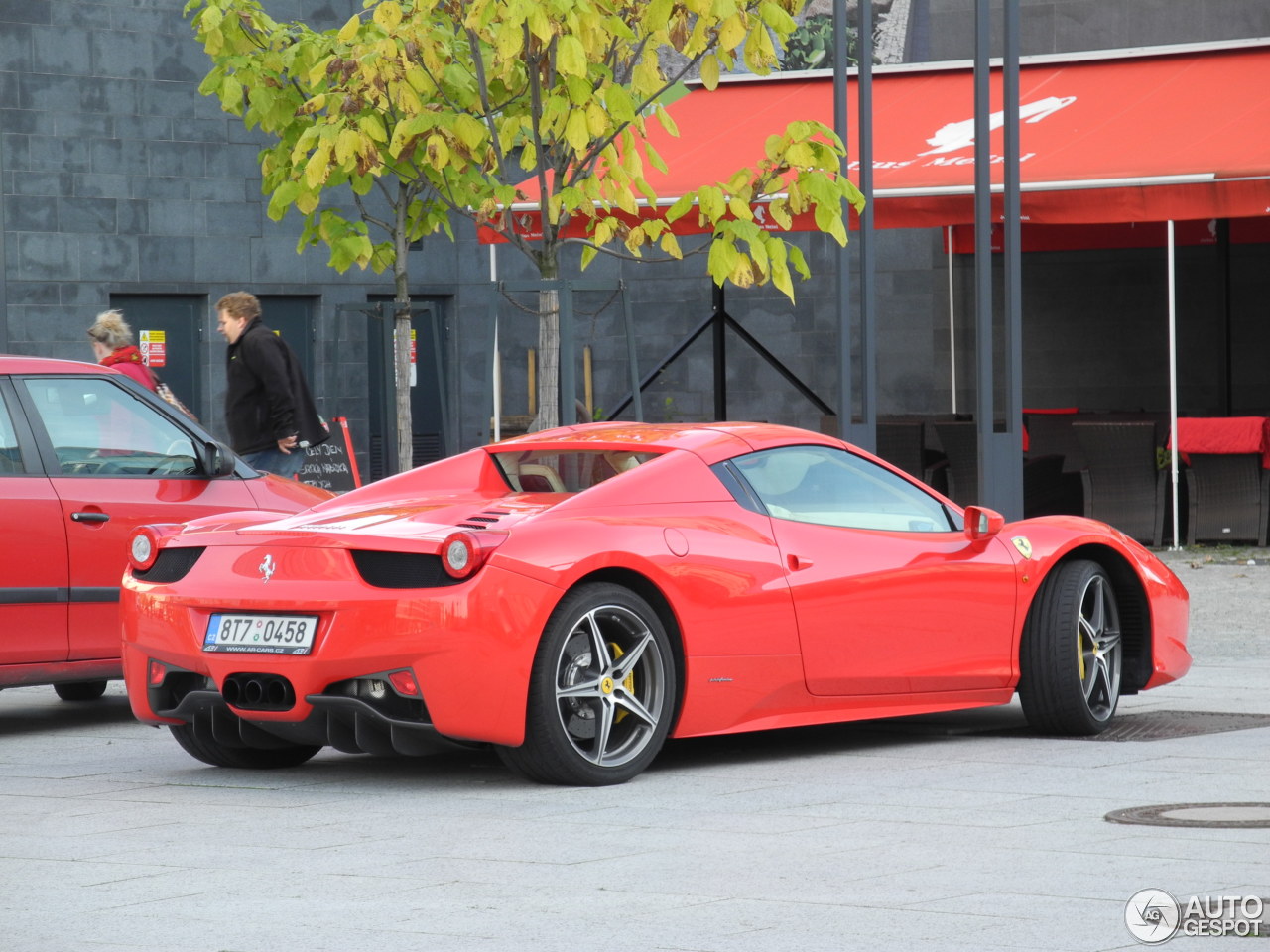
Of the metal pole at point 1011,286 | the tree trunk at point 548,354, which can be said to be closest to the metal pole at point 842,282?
the metal pole at point 1011,286

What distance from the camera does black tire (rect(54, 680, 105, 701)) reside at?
31.7 feet

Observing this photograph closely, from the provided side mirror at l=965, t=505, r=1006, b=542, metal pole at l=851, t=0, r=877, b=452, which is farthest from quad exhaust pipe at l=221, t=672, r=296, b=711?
metal pole at l=851, t=0, r=877, b=452

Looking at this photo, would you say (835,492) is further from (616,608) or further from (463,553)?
(463,553)

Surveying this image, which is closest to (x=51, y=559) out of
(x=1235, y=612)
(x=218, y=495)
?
(x=218, y=495)

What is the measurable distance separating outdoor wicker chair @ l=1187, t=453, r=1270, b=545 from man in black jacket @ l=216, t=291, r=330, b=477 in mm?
7142

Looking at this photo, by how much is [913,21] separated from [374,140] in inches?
564

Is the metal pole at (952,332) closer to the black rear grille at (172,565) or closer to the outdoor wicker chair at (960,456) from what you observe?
the outdoor wicker chair at (960,456)

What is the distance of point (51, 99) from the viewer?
23.3 meters

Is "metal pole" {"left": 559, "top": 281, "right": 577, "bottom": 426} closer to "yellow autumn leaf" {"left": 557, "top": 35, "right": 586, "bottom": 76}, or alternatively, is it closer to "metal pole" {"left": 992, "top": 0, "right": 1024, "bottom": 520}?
"yellow autumn leaf" {"left": 557, "top": 35, "right": 586, "bottom": 76}

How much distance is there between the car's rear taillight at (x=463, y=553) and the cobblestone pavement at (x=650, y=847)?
0.70 m

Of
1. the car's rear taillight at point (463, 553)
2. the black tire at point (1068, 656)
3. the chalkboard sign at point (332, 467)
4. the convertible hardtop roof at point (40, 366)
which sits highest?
the convertible hardtop roof at point (40, 366)

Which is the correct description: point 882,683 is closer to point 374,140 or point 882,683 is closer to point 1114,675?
point 1114,675

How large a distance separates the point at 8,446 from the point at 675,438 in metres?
2.84

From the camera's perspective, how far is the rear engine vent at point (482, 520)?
6.37m
